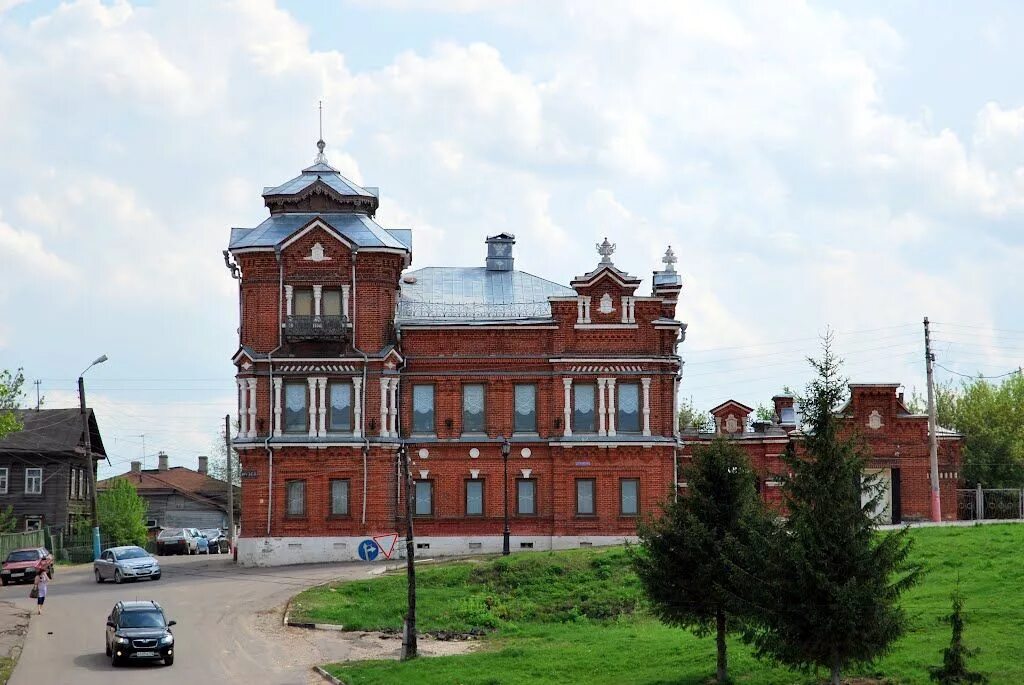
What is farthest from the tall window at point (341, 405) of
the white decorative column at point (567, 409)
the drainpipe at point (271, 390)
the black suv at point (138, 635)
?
the black suv at point (138, 635)

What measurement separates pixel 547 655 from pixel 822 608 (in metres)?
11.4

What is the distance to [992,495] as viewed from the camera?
2544 inches

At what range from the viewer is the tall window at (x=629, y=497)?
57.7 meters

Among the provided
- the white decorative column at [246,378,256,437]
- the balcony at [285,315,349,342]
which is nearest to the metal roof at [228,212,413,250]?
the balcony at [285,315,349,342]

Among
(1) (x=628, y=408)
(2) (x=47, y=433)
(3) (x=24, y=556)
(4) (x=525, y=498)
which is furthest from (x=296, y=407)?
(2) (x=47, y=433)

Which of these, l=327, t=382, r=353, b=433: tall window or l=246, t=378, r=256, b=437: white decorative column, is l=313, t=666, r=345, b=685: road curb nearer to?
l=327, t=382, r=353, b=433: tall window

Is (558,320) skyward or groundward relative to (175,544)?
skyward

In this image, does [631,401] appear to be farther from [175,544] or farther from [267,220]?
[175,544]

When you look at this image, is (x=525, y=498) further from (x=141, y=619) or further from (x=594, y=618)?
(x=141, y=619)

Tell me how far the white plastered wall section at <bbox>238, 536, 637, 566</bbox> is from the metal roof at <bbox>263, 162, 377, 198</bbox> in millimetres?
14357

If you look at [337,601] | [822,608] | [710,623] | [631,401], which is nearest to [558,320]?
[631,401]

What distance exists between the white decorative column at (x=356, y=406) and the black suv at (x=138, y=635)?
65.6 ft

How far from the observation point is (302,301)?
189 ft

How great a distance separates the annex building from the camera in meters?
56.8
